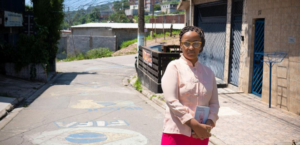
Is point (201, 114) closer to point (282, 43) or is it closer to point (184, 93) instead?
point (184, 93)

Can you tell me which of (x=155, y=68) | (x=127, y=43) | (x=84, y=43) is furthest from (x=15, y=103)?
(x=84, y=43)

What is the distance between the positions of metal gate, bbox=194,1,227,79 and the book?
10564 millimetres

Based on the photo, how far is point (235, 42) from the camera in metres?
12.5

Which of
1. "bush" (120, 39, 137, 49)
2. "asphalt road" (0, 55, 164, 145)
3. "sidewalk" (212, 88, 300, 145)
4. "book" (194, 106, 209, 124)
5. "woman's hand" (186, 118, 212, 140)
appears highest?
"bush" (120, 39, 137, 49)

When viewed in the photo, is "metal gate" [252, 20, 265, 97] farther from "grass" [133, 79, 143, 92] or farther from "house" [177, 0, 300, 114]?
"grass" [133, 79, 143, 92]

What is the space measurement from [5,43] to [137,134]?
1131 centimetres

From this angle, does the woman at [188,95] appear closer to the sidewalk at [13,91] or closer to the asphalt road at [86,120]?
the asphalt road at [86,120]

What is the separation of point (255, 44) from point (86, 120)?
5857 millimetres

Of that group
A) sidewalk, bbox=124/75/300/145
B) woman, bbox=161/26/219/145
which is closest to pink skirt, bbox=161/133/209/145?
woman, bbox=161/26/219/145

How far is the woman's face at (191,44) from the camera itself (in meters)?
3.46

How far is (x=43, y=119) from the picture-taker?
27.9ft

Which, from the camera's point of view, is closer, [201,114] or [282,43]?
[201,114]

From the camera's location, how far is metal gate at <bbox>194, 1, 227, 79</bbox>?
45.4 feet

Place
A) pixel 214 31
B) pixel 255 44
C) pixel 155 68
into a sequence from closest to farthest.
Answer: pixel 255 44, pixel 155 68, pixel 214 31
